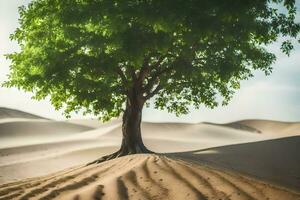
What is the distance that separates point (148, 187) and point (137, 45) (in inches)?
242

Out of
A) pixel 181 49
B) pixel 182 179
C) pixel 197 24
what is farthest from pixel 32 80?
pixel 182 179

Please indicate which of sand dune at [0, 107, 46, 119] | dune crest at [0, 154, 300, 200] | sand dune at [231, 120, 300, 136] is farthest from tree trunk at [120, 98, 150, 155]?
sand dune at [231, 120, 300, 136]

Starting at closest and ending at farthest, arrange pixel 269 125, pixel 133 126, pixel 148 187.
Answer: pixel 148 187
pixel 133 126
pixel 269 125

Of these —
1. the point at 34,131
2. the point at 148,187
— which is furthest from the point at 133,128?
the point at 34,131

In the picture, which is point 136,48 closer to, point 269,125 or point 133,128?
point 133,128

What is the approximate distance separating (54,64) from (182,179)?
8254 millimetres

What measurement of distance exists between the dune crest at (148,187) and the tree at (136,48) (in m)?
4.46

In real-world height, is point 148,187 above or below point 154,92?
below

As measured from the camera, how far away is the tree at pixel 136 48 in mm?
10898

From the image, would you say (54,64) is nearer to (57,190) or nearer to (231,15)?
(231,15)

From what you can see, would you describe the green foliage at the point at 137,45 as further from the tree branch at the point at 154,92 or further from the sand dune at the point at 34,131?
the sand dune at the point at 34,131

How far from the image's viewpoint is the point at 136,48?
12.1m

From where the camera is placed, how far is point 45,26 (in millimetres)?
14133

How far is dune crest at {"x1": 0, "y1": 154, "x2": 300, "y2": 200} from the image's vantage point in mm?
6426
